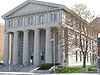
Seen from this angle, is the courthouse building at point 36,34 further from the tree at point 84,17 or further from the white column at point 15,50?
the tree at point 84,17

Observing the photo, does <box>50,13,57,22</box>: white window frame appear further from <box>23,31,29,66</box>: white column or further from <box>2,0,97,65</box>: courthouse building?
<box>23,31,29,66</box>: white column

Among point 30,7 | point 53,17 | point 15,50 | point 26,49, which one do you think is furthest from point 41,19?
point 15,50

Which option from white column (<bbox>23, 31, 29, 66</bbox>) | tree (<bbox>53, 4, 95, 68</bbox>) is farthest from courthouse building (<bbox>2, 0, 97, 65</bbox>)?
tree (<bbox>53, 4, 95, 68</bbox>)

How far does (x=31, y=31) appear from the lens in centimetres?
5453

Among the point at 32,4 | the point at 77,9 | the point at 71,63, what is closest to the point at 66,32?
the point at 77,9

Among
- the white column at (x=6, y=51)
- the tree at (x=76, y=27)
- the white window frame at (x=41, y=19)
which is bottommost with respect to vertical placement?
the white column at (x=6, y=51)

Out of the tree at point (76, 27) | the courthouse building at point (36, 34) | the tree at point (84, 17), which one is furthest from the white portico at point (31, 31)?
the tree at point (84, 17)

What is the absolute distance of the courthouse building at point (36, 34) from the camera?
1831 inches

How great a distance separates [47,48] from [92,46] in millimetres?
10703

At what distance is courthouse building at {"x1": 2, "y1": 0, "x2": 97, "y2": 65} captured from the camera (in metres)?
46.5

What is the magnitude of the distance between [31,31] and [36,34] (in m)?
5.39

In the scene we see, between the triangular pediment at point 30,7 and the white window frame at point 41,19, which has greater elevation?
the triangular pediment at point 30,7

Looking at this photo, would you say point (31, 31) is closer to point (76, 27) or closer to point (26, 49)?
point (26, 49)

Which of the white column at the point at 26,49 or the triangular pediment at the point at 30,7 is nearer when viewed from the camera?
the triangular pediment at the point at 30,7
